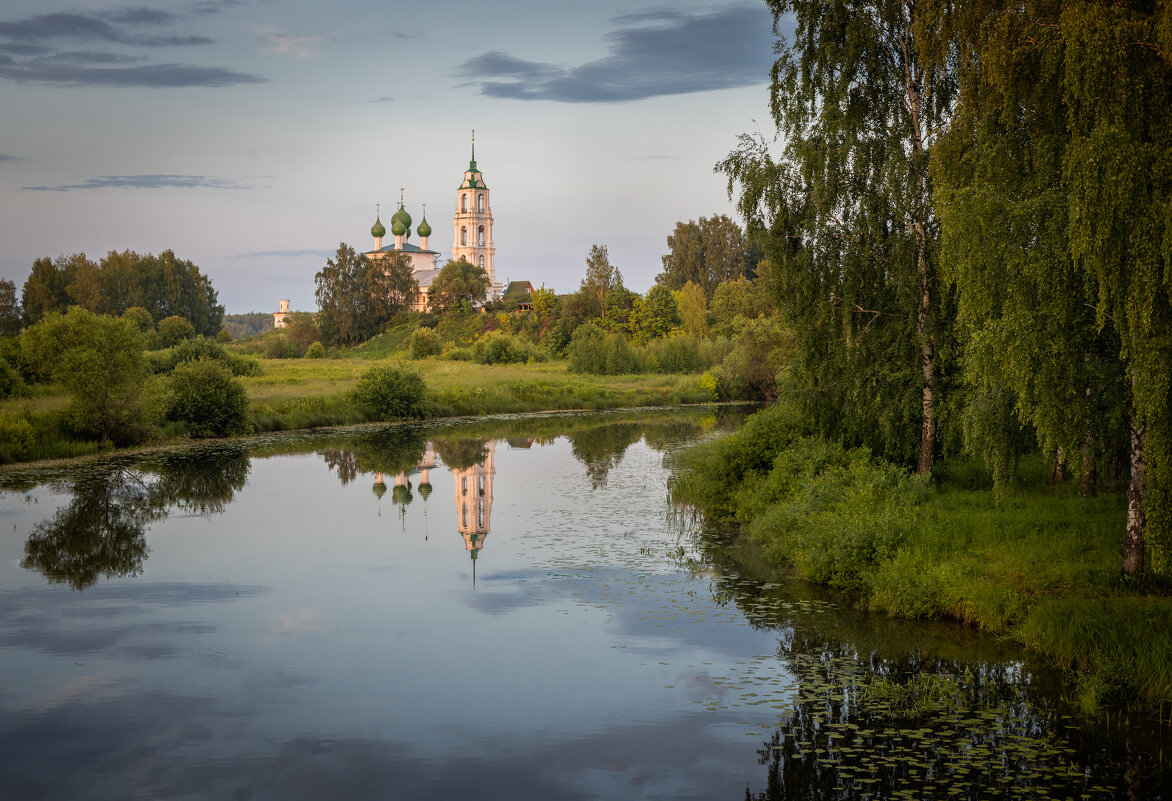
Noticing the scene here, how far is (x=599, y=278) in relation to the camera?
97.8 metres

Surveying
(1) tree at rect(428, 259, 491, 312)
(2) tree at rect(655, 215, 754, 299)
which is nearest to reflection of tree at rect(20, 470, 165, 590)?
(1) tree at rect(428, 259, 491, 312)

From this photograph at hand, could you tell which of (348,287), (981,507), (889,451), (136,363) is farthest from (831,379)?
(348,287)

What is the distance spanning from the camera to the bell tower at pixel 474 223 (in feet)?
474

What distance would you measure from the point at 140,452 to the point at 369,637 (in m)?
23.4

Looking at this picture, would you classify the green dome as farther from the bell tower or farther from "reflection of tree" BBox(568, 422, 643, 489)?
"reflection of tree" BBox(568, 422, 643, 489)

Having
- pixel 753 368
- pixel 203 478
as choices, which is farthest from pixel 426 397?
pixel 753 368

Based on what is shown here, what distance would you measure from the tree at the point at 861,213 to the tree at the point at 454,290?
291 ft

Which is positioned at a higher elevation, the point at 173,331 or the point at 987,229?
the point at 173,331

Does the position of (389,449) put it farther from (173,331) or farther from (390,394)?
(173,331)

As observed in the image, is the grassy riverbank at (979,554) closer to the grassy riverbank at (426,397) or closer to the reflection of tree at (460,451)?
the reflection of tree at (460,451)

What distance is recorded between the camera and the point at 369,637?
14.3 meters

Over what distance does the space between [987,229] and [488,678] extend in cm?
843

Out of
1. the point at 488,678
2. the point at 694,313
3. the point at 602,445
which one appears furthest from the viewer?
the point at 694,313

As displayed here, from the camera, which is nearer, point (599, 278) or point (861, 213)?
point (861, 213)
